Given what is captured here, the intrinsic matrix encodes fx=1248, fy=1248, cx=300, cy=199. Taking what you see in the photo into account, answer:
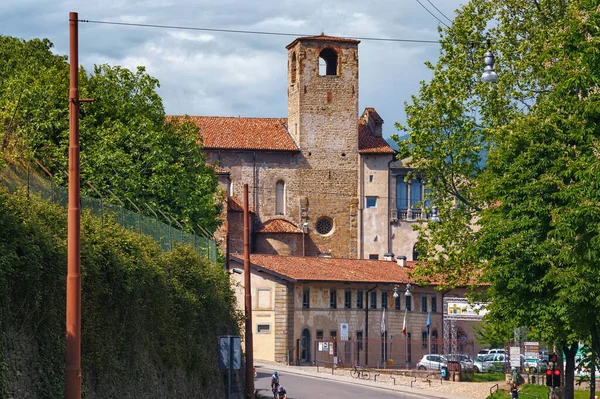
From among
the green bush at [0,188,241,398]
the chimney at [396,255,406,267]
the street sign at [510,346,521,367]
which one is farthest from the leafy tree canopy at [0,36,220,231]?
the chimney at [396,255,406,267]

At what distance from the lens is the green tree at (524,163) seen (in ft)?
90.3

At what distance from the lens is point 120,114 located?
2051 inches

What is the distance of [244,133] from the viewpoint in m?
102

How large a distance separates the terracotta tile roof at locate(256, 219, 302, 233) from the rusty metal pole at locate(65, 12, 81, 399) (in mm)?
80151

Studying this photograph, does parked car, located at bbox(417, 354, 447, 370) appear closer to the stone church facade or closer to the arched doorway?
the arched doorway

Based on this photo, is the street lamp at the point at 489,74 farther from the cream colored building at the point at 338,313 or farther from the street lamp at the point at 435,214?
the cream colored building at the point at 338,313

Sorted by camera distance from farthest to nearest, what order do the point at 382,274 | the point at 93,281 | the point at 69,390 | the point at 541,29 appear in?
the point at 382,274 < the point at 541,29 < the point at 93,281 < the point at 69,390

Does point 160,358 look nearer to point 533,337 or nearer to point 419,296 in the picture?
point 533,337

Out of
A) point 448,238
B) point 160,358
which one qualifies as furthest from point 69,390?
point 448,238

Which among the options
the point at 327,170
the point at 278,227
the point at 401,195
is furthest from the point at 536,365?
the point at 327,170

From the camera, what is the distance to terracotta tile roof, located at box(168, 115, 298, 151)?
10012 centimetres

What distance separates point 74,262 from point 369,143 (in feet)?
283

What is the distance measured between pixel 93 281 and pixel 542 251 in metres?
13.4

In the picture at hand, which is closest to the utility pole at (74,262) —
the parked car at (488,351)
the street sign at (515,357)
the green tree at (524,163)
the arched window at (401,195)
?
the green tree at (524,163)
